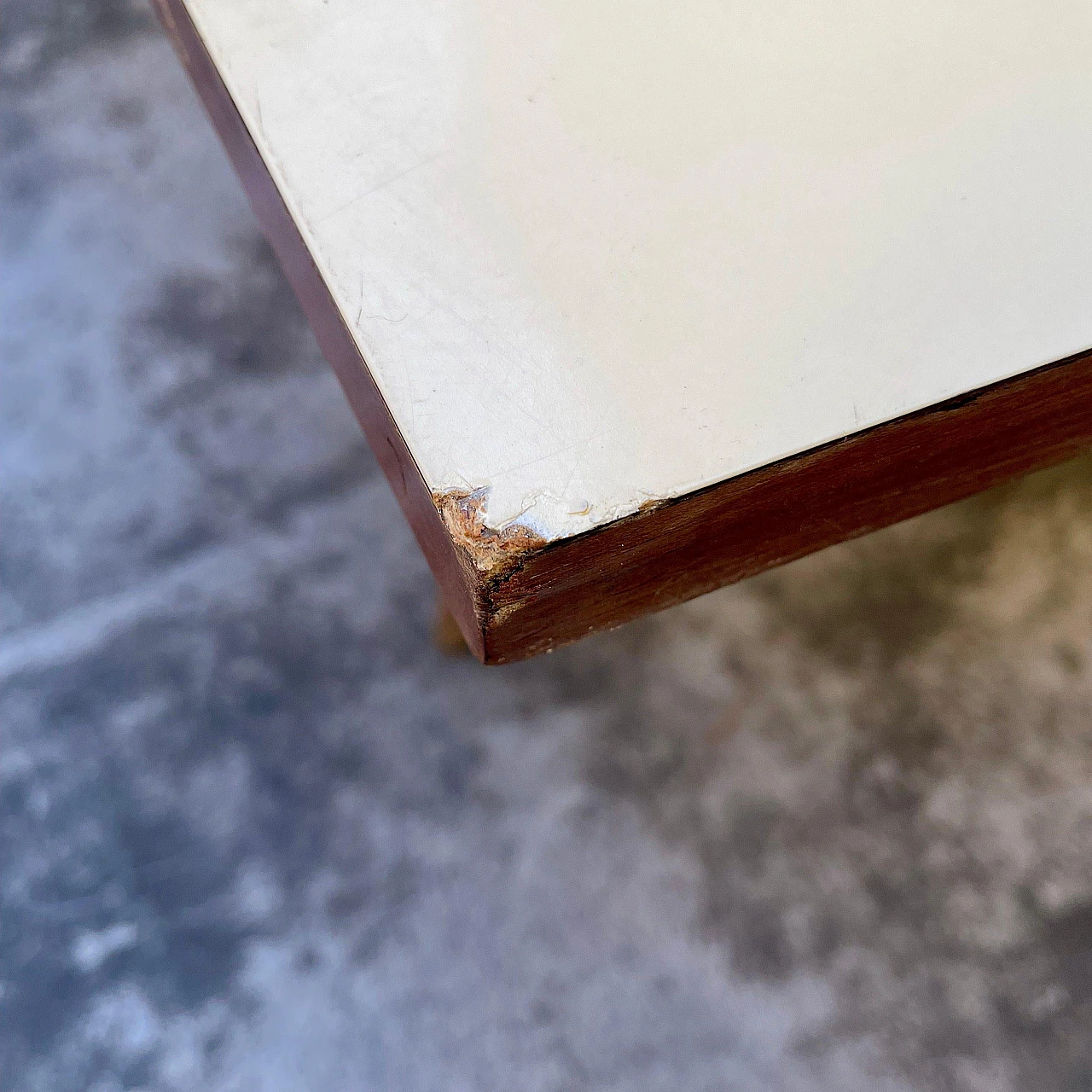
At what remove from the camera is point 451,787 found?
2.55 ft

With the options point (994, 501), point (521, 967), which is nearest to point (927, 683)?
point (994, 501)

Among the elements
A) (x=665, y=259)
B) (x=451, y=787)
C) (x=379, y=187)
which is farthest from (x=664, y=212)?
(x=451, y=787)

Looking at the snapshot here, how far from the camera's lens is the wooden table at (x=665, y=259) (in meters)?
0.42

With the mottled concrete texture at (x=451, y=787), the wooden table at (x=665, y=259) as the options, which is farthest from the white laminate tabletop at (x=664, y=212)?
the mottled concrete texture at (x=451, y=787)

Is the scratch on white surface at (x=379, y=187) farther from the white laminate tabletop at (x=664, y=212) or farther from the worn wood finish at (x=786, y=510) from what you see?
the worn wood finish at (x=786, y=510)

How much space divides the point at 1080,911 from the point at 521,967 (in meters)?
0.45

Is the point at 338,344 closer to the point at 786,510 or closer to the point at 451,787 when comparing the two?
the point at 786,510

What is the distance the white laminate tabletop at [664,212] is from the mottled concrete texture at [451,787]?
0.43 meters

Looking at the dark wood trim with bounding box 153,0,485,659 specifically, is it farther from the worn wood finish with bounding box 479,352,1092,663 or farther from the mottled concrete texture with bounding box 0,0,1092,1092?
the mottled concrete texture with bounding box 0,0,1092,1092

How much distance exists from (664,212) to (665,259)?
0.10ft

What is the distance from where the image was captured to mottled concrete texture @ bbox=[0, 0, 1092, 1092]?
2.32ft

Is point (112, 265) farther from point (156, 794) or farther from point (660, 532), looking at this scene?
point (660, 532)

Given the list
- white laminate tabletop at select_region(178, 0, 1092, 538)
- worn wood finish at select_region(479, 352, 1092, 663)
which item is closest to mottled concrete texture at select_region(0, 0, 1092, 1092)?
worn wood finish at select_region(479, 352, 1092, 663)

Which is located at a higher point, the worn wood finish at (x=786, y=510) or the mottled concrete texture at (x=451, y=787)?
the worn wood finish at (x=786, y=510)
